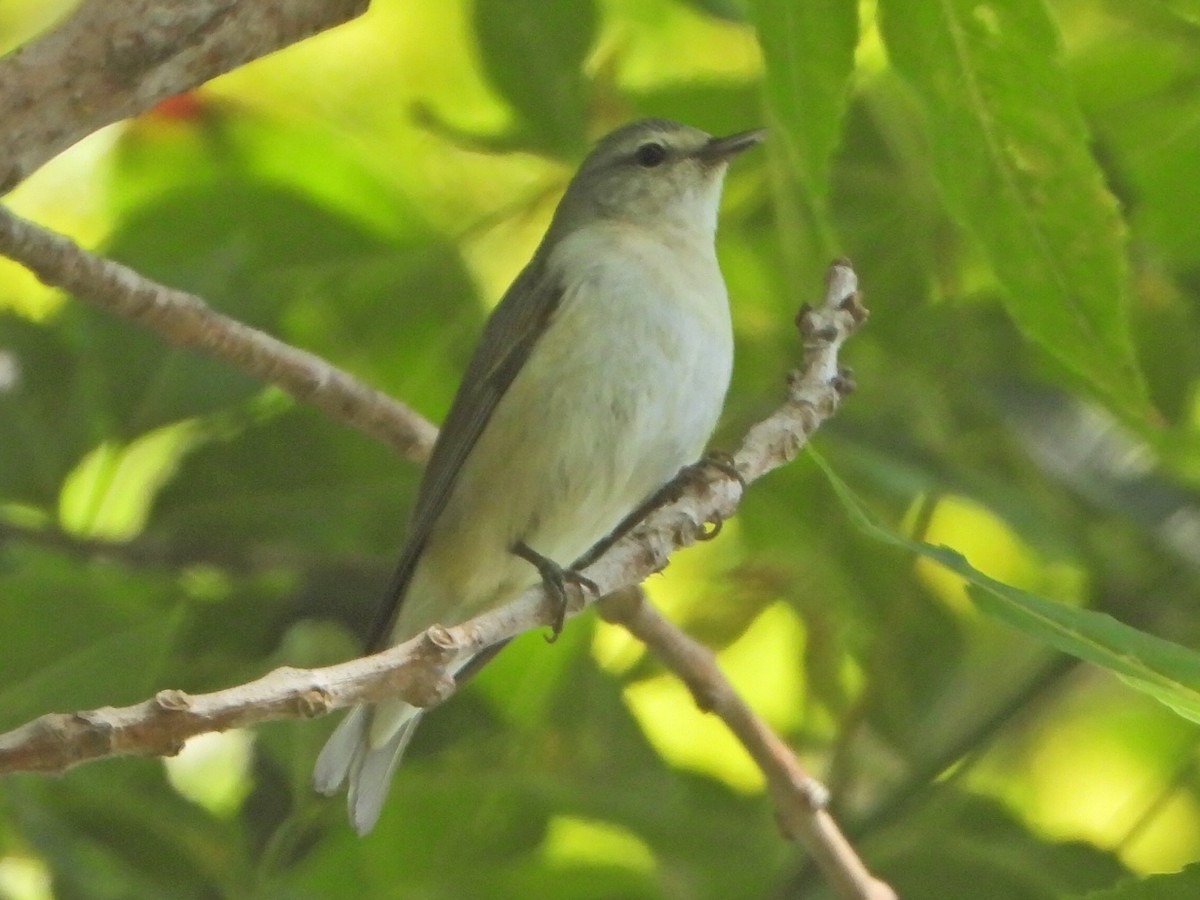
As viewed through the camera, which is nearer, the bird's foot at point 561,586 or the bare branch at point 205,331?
the bird's foot at point 561,586

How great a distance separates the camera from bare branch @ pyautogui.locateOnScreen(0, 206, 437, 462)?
77.6 inches

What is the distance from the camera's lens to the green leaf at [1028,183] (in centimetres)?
171

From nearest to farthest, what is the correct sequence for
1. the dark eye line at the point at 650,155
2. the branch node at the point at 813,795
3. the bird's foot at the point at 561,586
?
the bird's foot at the point at 561,586 < the branch node at the point at 813,795 < the dark eye line at the point at 650,155

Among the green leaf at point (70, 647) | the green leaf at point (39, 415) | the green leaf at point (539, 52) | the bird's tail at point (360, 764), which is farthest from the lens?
the green leaf at point (539, 52)

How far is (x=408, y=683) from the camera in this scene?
1.43 metres

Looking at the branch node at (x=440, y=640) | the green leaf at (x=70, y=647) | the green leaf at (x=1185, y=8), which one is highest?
the green leaf at (x=1185, y=8)

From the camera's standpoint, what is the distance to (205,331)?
218cm

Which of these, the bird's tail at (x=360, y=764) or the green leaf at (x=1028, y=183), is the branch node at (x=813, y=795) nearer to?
the bird's tail at (x=360, y=764)

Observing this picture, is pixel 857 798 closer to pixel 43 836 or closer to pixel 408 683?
pixel 43 836

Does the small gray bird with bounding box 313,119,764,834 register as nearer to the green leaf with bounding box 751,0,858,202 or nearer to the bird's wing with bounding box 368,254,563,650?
the bird's wing with bounding box 368,254,563,650

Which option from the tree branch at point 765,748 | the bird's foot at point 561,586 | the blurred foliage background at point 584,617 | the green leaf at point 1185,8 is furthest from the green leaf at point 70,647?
the green leaf at point 1185,8

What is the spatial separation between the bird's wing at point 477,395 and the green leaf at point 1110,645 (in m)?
1.32

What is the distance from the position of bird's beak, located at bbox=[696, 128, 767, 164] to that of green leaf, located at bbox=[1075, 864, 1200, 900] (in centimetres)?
178

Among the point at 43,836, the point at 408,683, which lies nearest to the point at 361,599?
the point at 43,836
